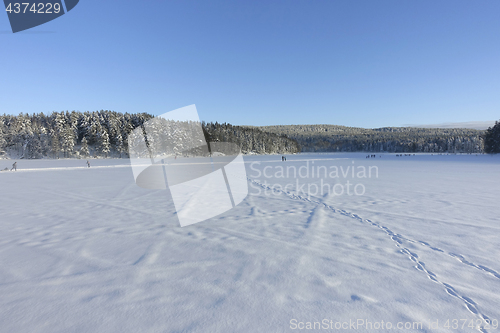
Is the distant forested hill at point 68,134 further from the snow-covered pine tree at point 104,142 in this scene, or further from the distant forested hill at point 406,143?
the distant forested hill at point 406,143

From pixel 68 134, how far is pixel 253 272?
79916 millimetres

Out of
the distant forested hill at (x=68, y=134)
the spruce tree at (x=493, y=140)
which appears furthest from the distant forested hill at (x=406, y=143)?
the distant forested hill at (x=68, y=134)

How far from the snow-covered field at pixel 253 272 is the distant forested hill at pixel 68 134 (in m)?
72.3

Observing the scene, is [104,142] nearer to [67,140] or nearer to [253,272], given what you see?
[67,140]

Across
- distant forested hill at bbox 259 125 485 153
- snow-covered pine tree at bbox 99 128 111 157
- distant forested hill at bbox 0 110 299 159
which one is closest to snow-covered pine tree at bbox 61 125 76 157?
distant forested hill at bbox 0 110 299 159

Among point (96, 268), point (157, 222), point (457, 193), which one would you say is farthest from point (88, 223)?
point (457, 193)

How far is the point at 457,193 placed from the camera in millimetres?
9648

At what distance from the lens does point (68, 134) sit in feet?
212

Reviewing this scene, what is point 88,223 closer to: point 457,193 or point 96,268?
point 96,268

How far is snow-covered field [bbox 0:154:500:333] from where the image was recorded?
2.53 meters

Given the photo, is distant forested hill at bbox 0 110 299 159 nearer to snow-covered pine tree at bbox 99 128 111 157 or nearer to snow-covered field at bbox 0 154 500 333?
snow-covered pine tree at bbox 99 128 111 157

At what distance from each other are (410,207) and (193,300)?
289 inches

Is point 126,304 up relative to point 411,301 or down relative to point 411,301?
up

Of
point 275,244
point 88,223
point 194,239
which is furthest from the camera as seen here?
point 88,223
